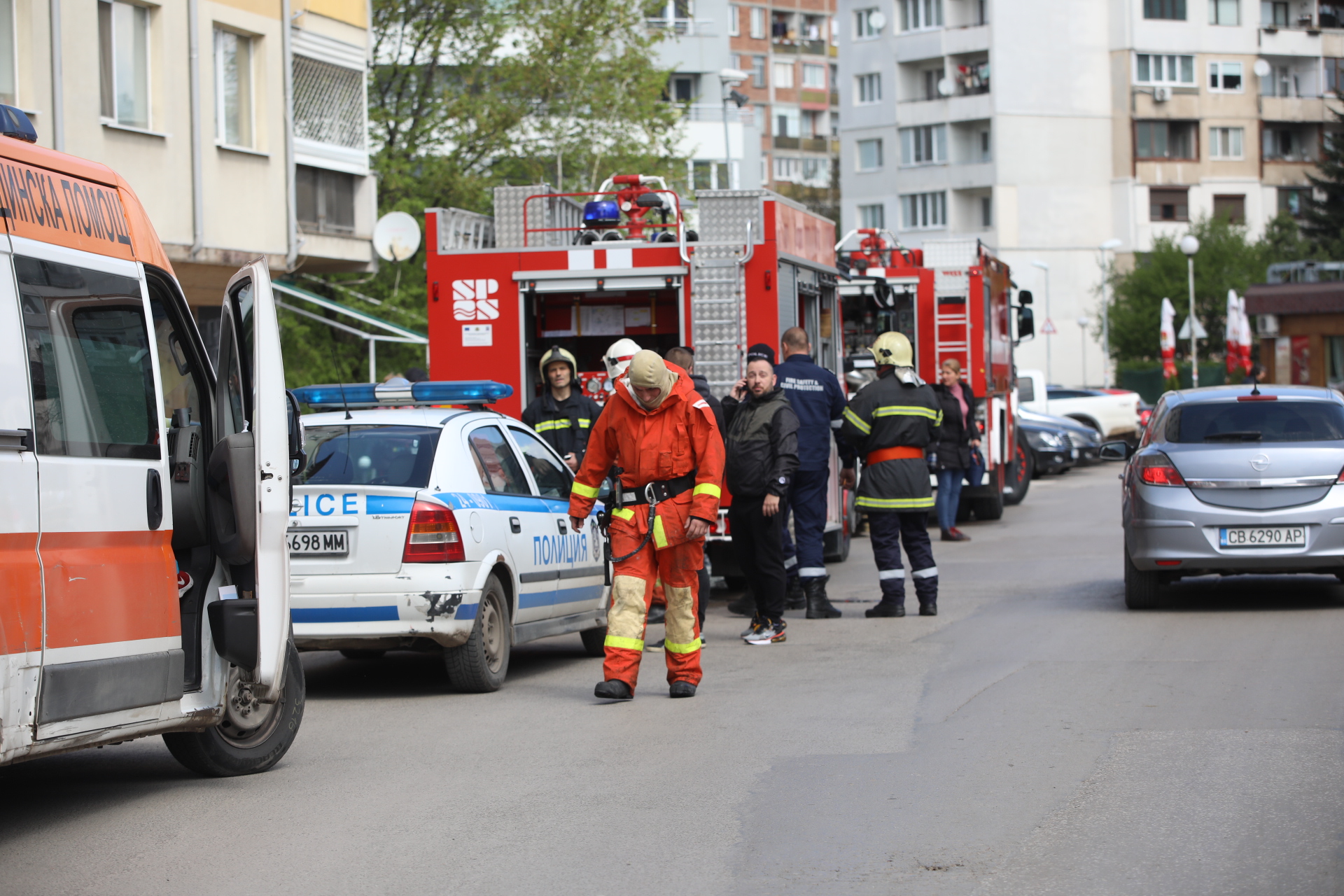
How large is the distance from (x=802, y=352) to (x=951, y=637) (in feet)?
8.25

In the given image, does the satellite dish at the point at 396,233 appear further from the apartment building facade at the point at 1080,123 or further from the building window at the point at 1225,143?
the building window at the point at 1225,143

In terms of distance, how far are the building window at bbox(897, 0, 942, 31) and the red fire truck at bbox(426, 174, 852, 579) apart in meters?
60.6

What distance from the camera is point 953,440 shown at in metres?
18.6

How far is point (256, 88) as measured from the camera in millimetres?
22719

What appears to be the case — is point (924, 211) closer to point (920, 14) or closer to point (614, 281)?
point (920, 14)

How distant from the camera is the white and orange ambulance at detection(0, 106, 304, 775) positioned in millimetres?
5773

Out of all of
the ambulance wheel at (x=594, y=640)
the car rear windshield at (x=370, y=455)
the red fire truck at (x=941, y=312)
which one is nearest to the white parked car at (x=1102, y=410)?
the red fire truck at (x=941, y=312)

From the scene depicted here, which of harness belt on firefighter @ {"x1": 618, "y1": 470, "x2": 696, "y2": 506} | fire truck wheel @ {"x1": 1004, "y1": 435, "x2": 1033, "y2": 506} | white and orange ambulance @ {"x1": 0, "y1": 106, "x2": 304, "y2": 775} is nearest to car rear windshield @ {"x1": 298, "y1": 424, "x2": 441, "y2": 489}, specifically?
harness belt on firefighter @ {"x1": 618, "y1": 470, "x2": 696, "y2": 506}

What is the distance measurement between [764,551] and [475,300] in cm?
418

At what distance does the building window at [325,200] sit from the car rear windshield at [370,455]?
15.0m

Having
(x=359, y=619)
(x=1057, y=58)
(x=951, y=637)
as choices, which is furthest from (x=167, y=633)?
(x=1057, y=58)

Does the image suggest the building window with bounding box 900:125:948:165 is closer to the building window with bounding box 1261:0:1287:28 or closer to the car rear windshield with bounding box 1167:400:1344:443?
the building window with bounding box 1261:0:1287:28

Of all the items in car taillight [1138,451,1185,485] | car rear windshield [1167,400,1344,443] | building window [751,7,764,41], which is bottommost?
car taillight [1138,451,1185,485]

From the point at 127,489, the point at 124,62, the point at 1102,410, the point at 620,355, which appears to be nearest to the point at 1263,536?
the point at 620,355
